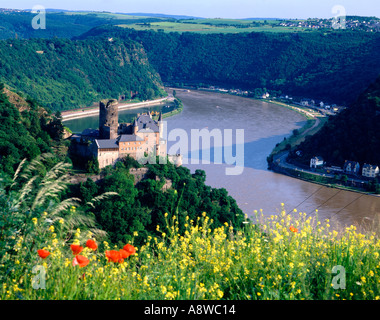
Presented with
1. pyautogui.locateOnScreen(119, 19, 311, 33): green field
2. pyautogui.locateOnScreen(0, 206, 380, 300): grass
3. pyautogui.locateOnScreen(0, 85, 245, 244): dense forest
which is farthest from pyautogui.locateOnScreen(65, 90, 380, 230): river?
pyautogui.locateOnScreen(119, 19, 311, 33): green field

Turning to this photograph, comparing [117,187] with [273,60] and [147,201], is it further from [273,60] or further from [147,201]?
[273,60]

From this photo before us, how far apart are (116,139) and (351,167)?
1694 cm

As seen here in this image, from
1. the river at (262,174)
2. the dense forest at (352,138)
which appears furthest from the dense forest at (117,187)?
the dense forest at (352,138)

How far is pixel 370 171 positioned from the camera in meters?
30.2

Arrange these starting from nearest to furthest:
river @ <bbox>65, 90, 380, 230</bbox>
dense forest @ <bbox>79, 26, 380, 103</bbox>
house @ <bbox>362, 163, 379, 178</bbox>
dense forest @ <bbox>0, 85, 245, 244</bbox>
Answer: dense forest @ <bbox>0, 85, 245, 244</bbox> < river @ <bbox>65, 90, 380, 230</bbox> < house @ <bbox>362, 163, 379, 178</bbox> < dense forest @ <bbox>79, 26, 380, 103</bbox>

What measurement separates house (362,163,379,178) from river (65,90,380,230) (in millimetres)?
3287

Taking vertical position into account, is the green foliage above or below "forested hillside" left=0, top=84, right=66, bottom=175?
above

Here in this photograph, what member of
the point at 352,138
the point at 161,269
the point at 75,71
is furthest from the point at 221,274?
the point at 75,71

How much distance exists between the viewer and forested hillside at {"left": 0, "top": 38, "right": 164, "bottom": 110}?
57844 millimetres

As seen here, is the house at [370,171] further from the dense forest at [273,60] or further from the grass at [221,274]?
the dense forest at [273,60]

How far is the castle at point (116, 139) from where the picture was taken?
19.3m

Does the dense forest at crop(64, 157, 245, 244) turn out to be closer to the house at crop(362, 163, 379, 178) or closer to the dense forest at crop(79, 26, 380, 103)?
the house at crop(362, 163, 379, 178)

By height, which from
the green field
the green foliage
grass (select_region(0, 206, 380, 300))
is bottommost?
grass (select_region(0, 206, 380, 300))
